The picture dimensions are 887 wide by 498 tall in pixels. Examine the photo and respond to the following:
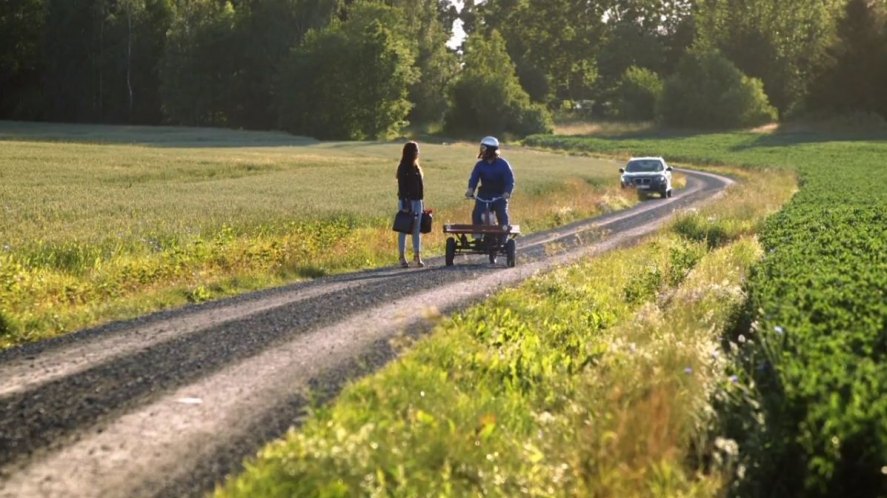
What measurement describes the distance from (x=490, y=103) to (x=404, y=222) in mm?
88478

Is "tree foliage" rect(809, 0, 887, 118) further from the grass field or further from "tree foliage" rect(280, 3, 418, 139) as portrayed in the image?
the grass field

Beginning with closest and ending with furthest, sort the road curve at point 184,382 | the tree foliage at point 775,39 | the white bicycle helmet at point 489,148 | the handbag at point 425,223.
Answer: the road curve at point 184,382 → the white bicycle helmet at point 489,148 → the handbag at point 425,223 → the tree foliage at point 775,39

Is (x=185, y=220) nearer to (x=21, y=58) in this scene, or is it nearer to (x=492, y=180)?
(x=492, y=180)

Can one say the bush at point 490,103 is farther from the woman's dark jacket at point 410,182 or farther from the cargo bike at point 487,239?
the woman's dark jacket at point 410,182

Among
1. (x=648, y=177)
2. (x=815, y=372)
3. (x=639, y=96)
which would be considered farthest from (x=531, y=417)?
(x=639, y=96)

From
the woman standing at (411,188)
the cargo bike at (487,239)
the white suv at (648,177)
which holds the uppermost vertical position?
the woman standing at (411,188)

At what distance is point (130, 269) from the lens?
49.7 ft

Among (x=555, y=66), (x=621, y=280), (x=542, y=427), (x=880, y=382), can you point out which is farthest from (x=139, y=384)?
(x=555, y=66)

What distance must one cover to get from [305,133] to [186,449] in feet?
291

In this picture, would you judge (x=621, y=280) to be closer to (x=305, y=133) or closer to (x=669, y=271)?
(x=669, y=271)

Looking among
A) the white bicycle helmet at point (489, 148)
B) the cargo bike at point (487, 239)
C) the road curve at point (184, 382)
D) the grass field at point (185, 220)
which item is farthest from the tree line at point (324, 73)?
the road curve at point (184, 382)

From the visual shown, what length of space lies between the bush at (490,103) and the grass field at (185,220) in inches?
2063

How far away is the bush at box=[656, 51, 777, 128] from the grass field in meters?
64.1

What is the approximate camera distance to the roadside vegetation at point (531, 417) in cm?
612
